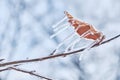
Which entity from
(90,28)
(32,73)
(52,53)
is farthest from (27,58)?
(90,28)

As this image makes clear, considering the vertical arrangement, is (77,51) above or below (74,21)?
below

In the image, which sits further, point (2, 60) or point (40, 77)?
point (40, 77)

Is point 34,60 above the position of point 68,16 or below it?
below

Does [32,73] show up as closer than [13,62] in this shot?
No

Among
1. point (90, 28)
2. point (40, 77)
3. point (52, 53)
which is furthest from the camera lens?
point (40, 77)

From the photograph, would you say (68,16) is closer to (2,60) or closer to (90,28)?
(90,28)

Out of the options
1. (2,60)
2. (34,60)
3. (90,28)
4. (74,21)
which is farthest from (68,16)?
(2,60)

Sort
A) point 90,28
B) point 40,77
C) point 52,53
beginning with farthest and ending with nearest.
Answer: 1. point 40,77
2. point 52,53
3. point 90,28

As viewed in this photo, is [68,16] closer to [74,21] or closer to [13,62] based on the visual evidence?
[74,21]

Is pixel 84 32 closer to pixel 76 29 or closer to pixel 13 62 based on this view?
pixel 76 29
